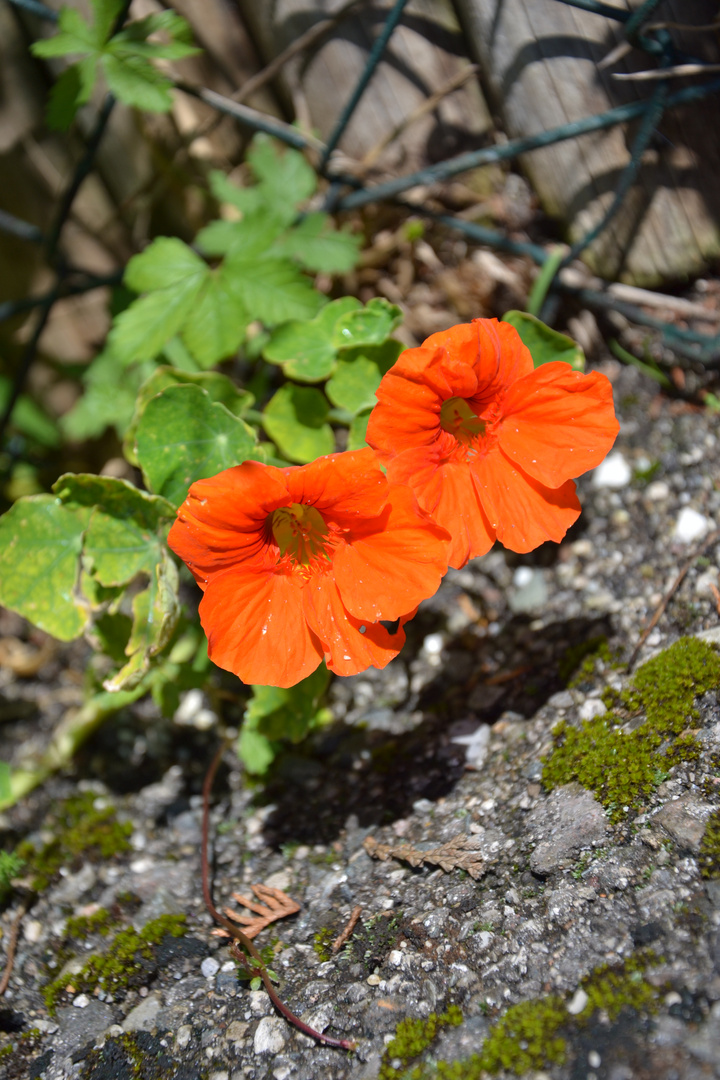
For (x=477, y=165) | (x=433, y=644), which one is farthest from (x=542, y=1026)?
(x=477, y=165)

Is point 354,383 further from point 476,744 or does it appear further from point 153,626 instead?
point 476,744

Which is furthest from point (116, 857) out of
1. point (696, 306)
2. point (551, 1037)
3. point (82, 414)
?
point (696, 306)

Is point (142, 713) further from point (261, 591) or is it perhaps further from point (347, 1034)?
point (347, 1034)

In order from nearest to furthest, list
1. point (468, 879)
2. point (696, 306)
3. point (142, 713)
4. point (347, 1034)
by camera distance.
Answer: point (347, 1034) → point (468, 879) → point (696, 306) → point (142, 713)

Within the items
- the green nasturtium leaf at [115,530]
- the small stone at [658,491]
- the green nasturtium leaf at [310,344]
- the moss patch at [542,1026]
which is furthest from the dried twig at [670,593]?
the green nasturtium leaf at [115,530]

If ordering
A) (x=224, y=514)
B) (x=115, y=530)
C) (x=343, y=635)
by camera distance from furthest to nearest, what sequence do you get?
1. (x=115, y=530)
2. (x=343, y=635)
3. (x=224, y=514)

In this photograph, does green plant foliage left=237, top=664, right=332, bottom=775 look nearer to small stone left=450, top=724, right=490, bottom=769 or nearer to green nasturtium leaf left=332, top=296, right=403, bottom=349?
small stone left=450, top=724, right=490, bottom=769

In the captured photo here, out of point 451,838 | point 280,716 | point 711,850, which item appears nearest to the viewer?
point 711,850
